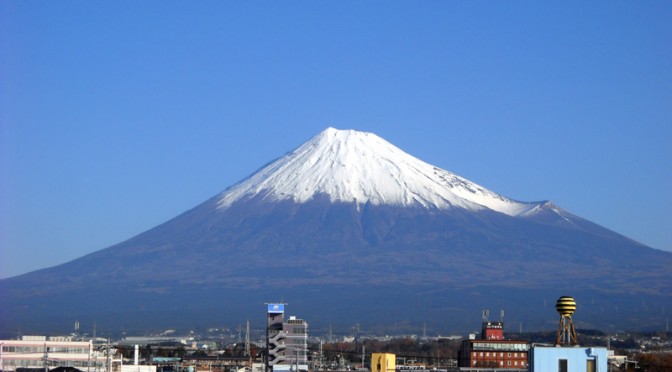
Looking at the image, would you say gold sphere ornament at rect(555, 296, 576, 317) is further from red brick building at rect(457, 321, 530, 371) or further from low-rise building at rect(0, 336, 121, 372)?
red brick building at rect(457, 321, 530, 371)

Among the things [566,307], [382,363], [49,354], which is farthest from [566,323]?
[49,354]

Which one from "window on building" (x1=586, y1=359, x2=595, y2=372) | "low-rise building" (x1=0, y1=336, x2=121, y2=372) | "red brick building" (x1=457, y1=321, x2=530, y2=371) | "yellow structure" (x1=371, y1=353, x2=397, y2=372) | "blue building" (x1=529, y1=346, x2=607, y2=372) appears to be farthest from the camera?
"red brick building" (x1=457, y1=321, x2=530, y2=371)

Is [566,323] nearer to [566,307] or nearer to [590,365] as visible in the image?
[566,307]

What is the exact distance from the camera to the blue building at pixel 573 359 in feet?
88.2

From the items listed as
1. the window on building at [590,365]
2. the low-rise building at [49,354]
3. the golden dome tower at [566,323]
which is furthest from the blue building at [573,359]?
the low-rise building at [49,354]

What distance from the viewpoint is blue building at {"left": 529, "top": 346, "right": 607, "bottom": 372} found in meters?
26.9

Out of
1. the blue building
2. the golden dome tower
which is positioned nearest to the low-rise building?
the golden dome tower

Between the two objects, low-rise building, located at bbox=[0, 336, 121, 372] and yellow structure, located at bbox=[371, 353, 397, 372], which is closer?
yellow structure, located at bbox=[371, 353, 397, 372]

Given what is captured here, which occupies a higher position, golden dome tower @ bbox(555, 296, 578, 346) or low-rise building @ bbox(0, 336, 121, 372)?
golden dome tower @ bbox(555, 296, 578, 346)

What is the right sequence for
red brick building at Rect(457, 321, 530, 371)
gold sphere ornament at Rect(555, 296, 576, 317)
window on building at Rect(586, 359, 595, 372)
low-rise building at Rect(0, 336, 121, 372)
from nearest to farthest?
window on building at Rect(586, 359, 595, 372)
gold sphere ornament at Rect(555, 296, 576, 317)
low-rise building at Rect(0, 336, 121, 372)
red brick building at Rect(457, 321, 530, 371)

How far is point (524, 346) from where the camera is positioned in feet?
301

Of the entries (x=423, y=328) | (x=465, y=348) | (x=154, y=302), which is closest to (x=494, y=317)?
(x=423, y=328)

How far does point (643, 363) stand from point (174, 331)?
102 meters

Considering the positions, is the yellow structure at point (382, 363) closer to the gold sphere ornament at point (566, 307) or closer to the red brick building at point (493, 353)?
the gold sphere ornament at point (566, 307)
